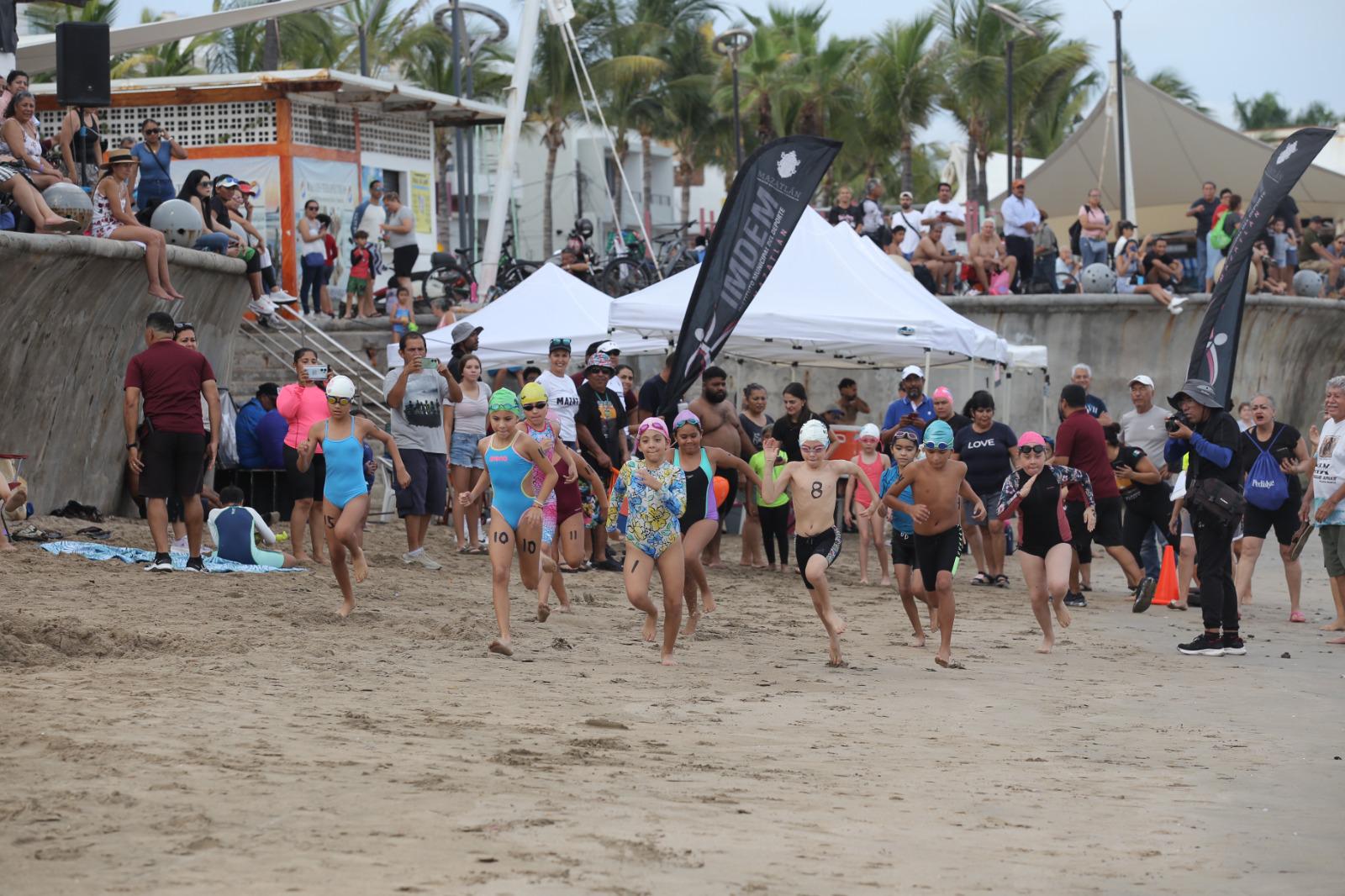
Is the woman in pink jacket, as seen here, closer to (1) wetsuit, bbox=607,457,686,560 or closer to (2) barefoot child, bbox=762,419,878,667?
(1) wetsuit, bbox=607,457,686,560

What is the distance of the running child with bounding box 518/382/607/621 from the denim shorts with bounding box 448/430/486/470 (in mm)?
1973

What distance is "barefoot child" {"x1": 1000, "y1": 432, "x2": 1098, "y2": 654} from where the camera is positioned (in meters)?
11.1

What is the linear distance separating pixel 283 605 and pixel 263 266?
9735 millimetres

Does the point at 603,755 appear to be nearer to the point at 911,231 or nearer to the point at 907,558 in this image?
the point at 907,558

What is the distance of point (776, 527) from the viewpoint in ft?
50.6

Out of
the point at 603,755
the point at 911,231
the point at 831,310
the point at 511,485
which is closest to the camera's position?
the point at 603,755

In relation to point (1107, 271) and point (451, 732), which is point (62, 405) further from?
point (1107, 271)

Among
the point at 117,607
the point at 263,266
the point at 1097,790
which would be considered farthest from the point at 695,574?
the point at 263,266

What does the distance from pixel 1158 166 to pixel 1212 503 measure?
2664 centimetres

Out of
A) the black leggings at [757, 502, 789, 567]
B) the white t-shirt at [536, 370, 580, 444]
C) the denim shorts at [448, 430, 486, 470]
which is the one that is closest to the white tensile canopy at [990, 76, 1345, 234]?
the black leggings at [757, 502, 789, 567]

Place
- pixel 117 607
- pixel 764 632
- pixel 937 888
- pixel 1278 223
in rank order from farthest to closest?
pixel 1278 223, pixel 764 632, pixel 117 607, pixel 937 888

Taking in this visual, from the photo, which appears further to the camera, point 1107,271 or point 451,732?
point 1107,271

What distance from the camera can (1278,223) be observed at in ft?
89.9

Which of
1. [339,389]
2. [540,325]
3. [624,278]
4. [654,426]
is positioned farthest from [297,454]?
[624,278]
